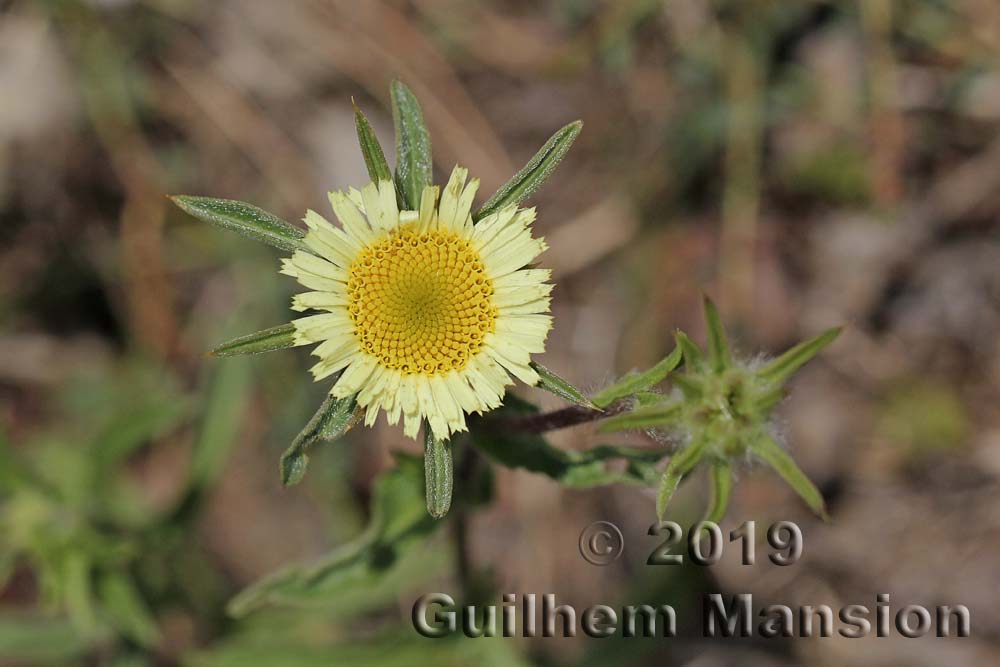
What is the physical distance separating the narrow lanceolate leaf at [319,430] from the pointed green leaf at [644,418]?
2.07ft

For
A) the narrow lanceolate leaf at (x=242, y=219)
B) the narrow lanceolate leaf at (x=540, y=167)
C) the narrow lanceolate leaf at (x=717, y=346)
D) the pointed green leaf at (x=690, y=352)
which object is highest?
the narrow lanceolate leaf at (x=540, y=167)

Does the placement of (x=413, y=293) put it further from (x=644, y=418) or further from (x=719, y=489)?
(x=719, y=489)

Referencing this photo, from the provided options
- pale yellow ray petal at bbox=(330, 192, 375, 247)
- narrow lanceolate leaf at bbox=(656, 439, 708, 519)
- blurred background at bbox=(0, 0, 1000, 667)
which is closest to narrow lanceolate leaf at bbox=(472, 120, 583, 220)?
pale yellow ray petal at bbox=(330, 192, 375, 247)

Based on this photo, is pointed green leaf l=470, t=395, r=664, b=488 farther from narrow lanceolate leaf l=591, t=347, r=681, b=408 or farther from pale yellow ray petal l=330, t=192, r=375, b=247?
pale yellow ray petal l=330, t=192, r=375, b=247

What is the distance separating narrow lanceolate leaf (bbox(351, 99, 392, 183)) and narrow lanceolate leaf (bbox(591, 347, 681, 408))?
79 cm

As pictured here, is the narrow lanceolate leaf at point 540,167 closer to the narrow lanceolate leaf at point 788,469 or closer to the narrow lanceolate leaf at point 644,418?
the narrow lanceolate leaf at point 644,418

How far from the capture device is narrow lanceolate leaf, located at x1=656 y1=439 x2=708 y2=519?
2.13m

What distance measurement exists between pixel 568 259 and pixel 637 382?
9.15 feet

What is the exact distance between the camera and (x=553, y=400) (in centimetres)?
295

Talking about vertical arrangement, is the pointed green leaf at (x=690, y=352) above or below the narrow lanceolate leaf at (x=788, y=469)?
above

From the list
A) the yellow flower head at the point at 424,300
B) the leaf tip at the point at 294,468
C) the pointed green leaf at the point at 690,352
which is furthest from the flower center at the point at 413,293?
the pointed green leaf at the point at 690,352

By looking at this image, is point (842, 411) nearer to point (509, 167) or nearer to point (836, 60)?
point (836, 60)

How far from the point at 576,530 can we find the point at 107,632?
229cm

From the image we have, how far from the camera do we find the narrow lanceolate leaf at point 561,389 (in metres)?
2.17
